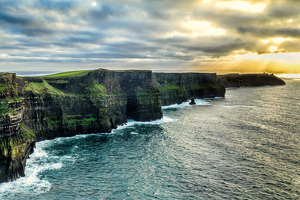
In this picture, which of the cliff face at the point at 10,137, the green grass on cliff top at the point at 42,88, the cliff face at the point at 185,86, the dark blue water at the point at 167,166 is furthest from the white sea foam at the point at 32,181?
the cliff face at the point at 185,86

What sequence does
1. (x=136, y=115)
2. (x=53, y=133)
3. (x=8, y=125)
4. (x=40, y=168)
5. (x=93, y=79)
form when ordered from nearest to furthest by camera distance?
1. (x=8, y=125)
2. (x=40, y=168)
3. (x=53, y=133)
4. (x=93, y=79)
5. (x=136, y=115)

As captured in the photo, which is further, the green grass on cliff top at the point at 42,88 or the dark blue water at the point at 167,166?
the green grass on cliff top at the point at 42,88

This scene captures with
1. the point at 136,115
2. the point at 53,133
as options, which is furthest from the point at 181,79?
the point at 53,133

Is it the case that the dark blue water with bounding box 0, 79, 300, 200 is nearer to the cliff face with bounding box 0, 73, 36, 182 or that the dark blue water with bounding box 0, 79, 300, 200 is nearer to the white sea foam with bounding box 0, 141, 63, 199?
the white sea foam with bounding box 0, 141, 63, 199

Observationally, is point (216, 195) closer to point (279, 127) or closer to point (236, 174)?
point (236, 174)

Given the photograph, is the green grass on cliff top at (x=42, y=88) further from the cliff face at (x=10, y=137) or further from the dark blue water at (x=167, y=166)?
the cliff face at (x=10, y=137)

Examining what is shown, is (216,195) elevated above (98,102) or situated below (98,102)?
below

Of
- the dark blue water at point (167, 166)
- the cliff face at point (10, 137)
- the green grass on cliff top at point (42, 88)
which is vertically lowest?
the dark blue water at point (167, 166)
